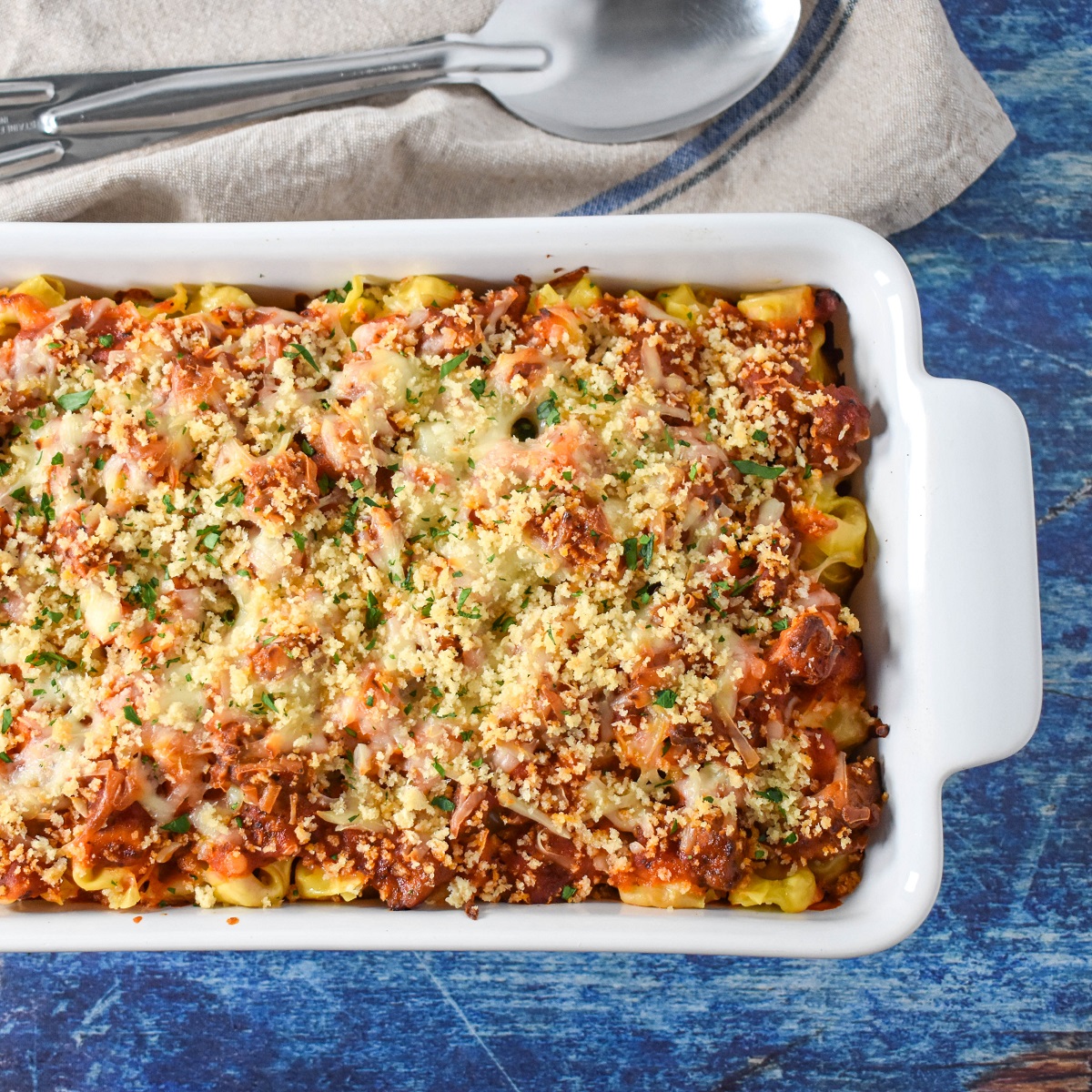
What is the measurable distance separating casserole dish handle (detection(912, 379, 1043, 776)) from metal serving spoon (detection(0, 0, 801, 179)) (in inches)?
43.3

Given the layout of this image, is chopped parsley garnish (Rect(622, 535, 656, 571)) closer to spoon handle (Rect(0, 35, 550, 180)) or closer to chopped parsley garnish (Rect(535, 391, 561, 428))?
chopped parsley garnish (Rect(535, 391, 561, 428))

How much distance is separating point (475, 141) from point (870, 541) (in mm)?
1371

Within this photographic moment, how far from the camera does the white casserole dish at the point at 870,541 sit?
194cm

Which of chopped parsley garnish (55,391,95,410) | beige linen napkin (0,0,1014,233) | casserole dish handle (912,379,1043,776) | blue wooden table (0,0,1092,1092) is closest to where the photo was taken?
casserole dish handle (912,379,1043,776)

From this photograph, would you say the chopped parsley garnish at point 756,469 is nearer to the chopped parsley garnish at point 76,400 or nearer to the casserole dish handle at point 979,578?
the casserole dish handle at point 979,578

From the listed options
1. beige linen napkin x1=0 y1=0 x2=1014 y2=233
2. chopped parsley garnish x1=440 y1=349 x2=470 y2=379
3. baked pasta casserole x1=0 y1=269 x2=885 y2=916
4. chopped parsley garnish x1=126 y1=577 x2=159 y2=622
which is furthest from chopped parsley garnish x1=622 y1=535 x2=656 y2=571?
beige linen napkin x1=0 y1=0 x2=1014 y2=233

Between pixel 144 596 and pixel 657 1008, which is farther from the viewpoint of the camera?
pixel 657 1008

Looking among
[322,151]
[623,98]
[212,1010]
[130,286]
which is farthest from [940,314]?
[212,1010]

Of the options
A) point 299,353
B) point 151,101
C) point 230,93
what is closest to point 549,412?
point 299,353

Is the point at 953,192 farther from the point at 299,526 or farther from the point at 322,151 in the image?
the point at 299,526

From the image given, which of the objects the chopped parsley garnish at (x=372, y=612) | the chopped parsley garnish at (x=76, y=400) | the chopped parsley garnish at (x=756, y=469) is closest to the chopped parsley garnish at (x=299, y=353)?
the chopped parsley garnish at (x=76, y=400)

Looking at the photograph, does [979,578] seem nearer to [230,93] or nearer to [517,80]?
[517,80]

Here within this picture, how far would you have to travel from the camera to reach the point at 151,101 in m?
2.48

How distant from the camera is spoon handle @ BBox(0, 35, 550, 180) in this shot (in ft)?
8.10
